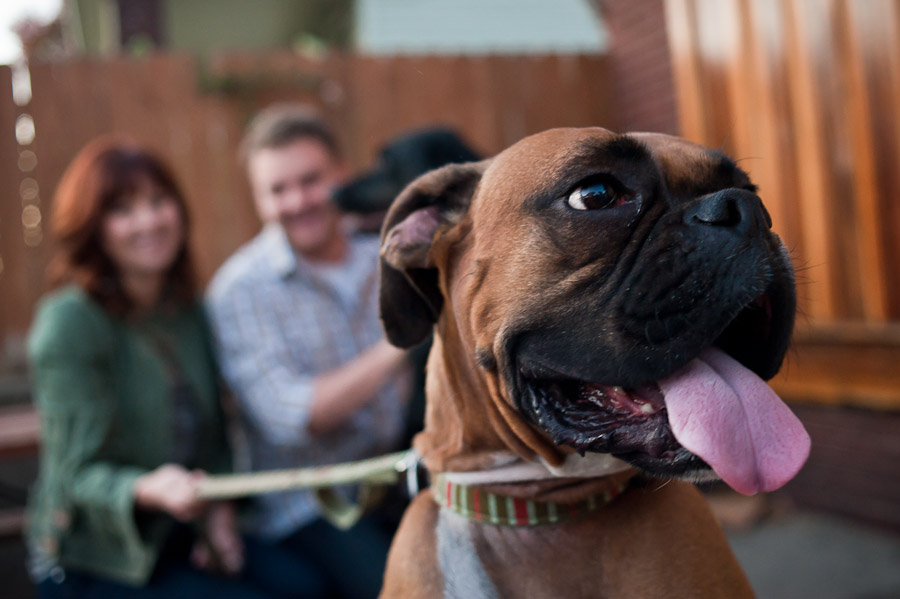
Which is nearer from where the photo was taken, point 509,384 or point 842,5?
point 509,384

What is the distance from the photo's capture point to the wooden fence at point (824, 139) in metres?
3.32

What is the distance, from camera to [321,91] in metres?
6.60

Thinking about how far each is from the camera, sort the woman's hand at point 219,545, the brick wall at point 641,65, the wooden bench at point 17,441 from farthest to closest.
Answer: the brick wall at point 641,65 < the wooden bench at point 17,441 < the woman's hand at point 219,545

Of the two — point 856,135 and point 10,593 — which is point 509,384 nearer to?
point 856,135

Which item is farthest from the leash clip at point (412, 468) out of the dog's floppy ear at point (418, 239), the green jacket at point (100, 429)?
the green jacket at point (100, 429)

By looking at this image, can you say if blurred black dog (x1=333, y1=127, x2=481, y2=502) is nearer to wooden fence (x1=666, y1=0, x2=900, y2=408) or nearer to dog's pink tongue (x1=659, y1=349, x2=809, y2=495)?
wooden fence (x1=666, y1=0, x2=900, y2=408)

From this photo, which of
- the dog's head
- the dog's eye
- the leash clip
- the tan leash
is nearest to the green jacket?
the tan leash

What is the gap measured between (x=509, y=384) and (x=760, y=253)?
484 millimetres

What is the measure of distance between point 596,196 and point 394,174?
2.15 meters

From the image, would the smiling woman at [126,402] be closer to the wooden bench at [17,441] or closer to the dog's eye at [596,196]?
the wooden bench at [17,441]

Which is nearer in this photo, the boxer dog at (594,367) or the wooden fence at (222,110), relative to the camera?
the boxer dog at (594,367)

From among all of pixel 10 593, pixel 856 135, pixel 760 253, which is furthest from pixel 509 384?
pixel 10 593

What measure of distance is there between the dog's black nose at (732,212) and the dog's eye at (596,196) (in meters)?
0.16

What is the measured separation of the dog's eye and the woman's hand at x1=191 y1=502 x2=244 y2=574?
213cm
